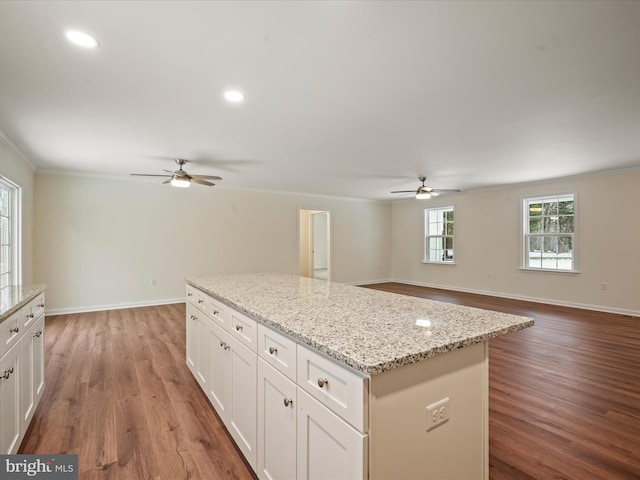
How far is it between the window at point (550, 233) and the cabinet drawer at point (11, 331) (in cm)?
720

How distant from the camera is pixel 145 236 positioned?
588 centimetres

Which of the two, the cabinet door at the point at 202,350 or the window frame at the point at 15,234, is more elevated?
the window frame at the point at 15,234

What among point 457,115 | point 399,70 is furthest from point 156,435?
point 457,115

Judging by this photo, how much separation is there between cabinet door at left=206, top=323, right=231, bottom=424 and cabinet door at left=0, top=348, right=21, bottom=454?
1027 millimetres

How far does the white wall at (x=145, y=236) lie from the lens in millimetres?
5199

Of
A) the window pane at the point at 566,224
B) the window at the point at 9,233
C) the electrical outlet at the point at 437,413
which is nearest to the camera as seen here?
the electrical outlet at the point at 437,413

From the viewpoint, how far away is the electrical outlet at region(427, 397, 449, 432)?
1140mm

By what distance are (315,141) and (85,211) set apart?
4.31m

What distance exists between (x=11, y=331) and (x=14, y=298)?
34 centimetres

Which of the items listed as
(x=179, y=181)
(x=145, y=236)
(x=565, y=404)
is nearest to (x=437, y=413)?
(x=565, y=404)

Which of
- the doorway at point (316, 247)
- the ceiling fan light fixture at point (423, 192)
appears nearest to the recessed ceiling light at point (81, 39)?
the ceiling fan light fixture at point (423, 192)

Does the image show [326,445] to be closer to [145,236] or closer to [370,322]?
[370,322]

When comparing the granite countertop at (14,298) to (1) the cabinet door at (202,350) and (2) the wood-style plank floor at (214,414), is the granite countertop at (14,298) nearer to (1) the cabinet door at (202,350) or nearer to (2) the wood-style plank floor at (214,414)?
(2) the wood-style plank floor at (214,414)

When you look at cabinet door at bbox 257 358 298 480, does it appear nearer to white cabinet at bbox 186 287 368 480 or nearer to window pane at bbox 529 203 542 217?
white cabinet at bbox 186 287 368 480
